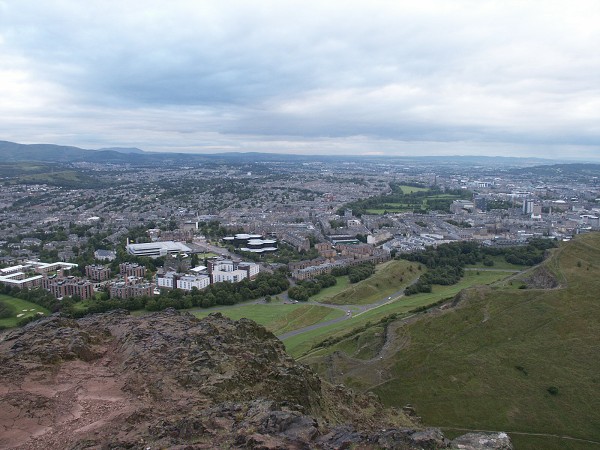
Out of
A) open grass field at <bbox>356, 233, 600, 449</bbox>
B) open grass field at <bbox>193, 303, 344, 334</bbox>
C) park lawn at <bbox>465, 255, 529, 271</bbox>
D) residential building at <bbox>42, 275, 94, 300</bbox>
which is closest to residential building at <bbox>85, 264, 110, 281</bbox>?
residential building at <bbox>42, 275, 94, 300</bbox>

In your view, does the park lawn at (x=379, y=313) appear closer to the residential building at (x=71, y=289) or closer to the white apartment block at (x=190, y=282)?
the white apartment block at (x=190, y=282)

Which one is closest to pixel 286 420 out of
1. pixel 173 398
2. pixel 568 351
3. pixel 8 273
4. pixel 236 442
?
pixel 236 442

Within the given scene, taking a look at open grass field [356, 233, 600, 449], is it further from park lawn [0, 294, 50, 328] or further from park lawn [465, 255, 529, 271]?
park lawn [0, 294, 50, 328]

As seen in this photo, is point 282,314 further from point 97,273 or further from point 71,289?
point 97,273

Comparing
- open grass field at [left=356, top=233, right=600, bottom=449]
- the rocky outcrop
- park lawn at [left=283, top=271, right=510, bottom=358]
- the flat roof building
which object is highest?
the rocky outcrop

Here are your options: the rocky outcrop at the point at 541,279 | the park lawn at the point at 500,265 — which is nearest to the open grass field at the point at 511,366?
the rocky outcrop at the point at 541,279

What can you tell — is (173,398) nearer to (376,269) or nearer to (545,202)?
(376,269)
